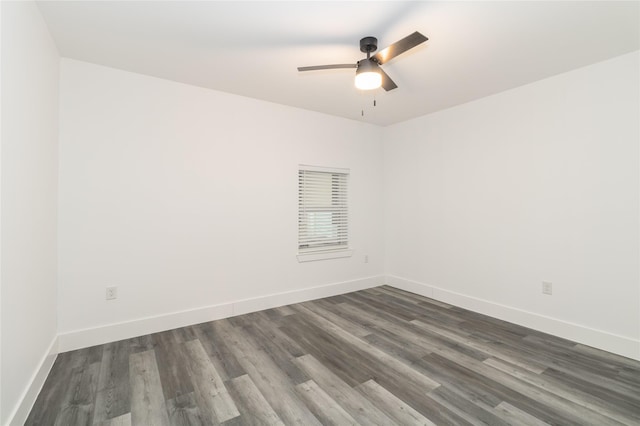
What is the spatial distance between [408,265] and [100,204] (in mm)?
3993

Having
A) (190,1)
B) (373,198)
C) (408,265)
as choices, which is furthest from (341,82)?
(408,265)

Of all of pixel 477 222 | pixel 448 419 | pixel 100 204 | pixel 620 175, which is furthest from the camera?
pixel 477 222

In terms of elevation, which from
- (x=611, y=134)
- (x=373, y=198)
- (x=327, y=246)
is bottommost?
(x=327, y=246)

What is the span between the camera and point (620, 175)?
2578 millimetres

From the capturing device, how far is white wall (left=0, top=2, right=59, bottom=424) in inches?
61.0

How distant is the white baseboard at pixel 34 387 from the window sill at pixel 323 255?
2.54 meters

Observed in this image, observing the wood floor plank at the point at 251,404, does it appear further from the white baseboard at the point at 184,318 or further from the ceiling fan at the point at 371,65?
the ceiling fan at the point at 371,65

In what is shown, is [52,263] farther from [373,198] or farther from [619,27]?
[619,27]

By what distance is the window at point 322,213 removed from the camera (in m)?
4.10

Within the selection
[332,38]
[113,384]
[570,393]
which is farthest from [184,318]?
[570,393]

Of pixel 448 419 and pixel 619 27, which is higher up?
pixel 619 27

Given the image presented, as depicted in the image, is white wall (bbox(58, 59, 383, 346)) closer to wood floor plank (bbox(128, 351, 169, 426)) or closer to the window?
the window

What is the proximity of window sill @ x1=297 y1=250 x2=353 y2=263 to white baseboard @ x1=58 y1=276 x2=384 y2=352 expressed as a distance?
1.33 ft

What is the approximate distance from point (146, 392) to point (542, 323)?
3681 millimetres
